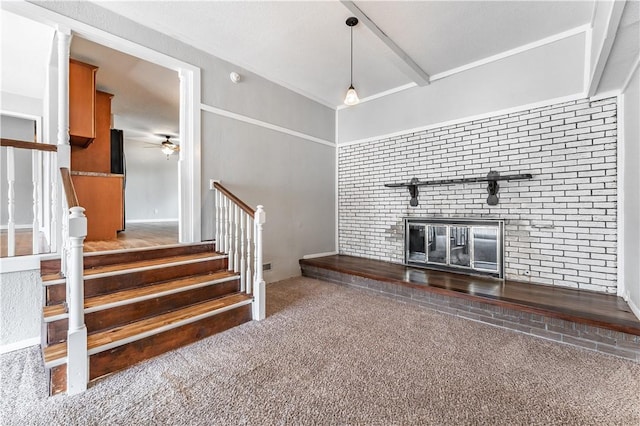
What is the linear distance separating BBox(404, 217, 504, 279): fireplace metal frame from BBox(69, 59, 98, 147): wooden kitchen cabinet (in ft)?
14.8

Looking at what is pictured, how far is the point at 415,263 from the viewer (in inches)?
169

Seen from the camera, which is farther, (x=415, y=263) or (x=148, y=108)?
(x=148, y=108)

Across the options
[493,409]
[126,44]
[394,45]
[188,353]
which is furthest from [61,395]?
[394,45]

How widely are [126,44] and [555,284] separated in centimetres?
550

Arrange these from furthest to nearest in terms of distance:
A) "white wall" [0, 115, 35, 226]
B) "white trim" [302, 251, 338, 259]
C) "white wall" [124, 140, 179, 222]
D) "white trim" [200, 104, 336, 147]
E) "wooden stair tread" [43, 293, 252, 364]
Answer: "white wall" [124, 140, 179, 222] → "white wall" [0, 115, 35, 226] → "white trim" [302, 251, 338, 259] → "white trim" [200, 104, 336, 147] → "wooden stair tread" [43, 293, 252, 364]

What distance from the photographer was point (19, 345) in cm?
241

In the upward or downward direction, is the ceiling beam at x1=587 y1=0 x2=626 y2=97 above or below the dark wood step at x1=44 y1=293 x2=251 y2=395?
above

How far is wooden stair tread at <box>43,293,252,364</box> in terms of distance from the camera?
1.88 meters

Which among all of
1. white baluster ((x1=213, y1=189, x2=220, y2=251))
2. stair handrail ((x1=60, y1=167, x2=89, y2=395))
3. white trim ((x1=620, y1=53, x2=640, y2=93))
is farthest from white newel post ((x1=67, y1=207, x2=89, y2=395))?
white trim ((x1=620, y1=53, x2=640, y2=93))

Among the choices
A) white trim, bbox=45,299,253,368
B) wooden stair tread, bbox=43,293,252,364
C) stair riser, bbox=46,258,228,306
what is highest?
stair riser, bbox=46,258,228,306

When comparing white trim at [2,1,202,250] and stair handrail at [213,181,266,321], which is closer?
stair handrail at [213,181,266,321]

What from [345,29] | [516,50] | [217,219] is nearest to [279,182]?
[217,219]

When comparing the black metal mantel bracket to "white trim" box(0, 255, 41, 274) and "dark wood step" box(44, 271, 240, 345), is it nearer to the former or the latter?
"dark wood step" box(44, 271, 240, 345)

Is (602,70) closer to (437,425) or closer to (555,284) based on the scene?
(555,284)
